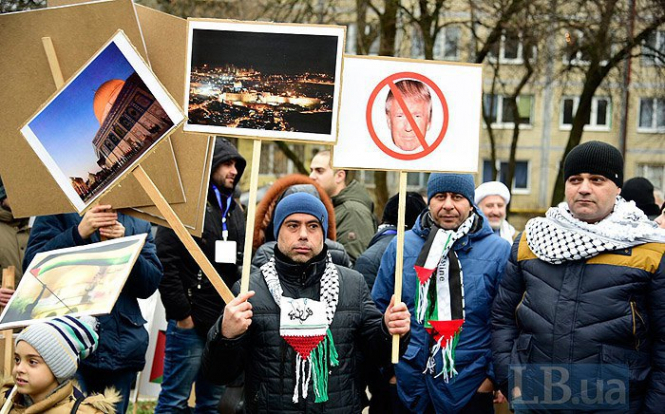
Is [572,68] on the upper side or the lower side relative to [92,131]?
upper

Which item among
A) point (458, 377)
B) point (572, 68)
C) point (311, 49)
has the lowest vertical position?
point (458, 377)

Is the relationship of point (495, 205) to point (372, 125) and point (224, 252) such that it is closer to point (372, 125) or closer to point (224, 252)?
point (224, 252)

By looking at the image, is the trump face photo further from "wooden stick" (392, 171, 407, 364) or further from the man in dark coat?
the man in dark coat

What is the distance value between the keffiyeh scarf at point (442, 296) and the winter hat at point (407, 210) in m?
0.94

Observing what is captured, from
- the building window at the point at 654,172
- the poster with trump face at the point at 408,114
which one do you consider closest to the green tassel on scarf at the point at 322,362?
the poster with trump face at the point at 408,114

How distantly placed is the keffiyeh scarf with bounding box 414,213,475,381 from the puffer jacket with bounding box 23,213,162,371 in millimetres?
1486

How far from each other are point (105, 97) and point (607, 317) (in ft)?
8.14

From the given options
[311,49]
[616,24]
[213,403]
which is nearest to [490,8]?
[616,24]

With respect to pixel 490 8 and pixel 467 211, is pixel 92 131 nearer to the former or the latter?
pixel 467 211

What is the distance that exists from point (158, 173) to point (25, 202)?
678 mm

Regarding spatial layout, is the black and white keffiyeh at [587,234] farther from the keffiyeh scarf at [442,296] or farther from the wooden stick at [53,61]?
the wooden stick at [53,61]

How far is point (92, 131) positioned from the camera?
4238 mm

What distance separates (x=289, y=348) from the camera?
410cm

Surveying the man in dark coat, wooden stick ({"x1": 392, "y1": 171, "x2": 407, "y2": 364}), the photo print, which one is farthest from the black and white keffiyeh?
the photo print
